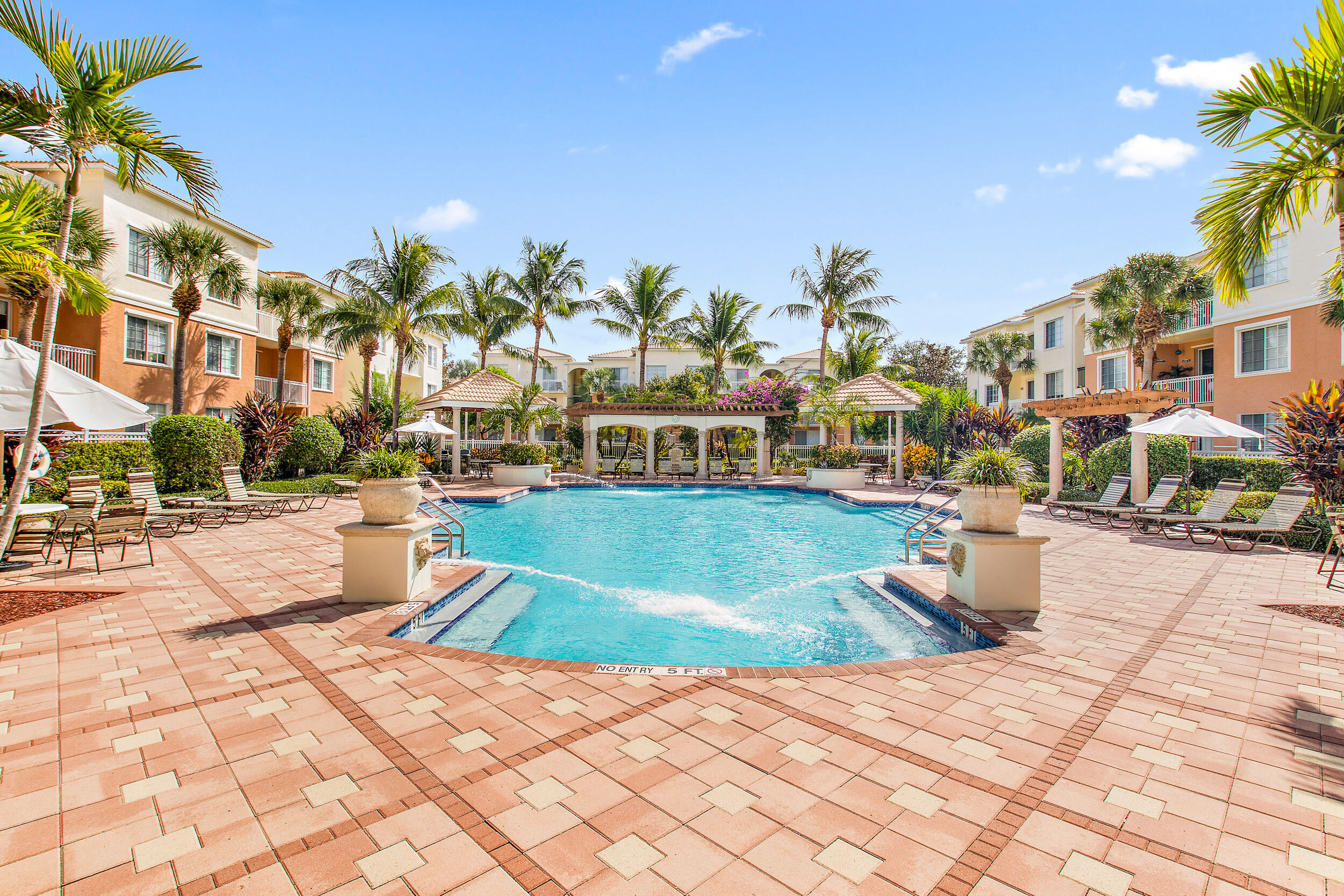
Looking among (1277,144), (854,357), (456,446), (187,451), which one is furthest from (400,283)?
(1277,144)

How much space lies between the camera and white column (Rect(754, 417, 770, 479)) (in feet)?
78.7

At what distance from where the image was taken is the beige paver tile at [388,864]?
2.34 m

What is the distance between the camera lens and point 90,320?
17250 mm

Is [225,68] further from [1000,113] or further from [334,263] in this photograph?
[334,263]

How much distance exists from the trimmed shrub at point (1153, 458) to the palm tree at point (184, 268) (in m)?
25.9

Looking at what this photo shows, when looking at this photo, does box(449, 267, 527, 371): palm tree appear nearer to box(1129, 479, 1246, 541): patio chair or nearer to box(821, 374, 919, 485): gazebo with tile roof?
box(821, 374, 919, 485): gazebo with tile roof

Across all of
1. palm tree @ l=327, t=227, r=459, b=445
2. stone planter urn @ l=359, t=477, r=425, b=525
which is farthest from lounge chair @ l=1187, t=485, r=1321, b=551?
palm tree @ l=327, t=227, r=459, b=445

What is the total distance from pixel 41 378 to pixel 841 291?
90.1 ft

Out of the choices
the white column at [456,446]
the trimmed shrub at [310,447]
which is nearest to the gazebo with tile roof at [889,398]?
the white column at [456,446]

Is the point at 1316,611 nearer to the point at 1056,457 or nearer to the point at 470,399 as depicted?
the point at 1056,457

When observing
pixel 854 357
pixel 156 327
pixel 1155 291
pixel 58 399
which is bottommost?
pixel 58 399

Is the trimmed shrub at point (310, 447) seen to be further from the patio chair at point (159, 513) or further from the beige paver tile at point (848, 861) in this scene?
the beige paver tile at point (848, 861)

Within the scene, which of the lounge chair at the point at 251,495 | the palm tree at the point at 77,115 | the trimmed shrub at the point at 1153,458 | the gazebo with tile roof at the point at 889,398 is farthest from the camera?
the gazebo with tile roof at the point at 889,398

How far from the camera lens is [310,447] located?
19062 mm
